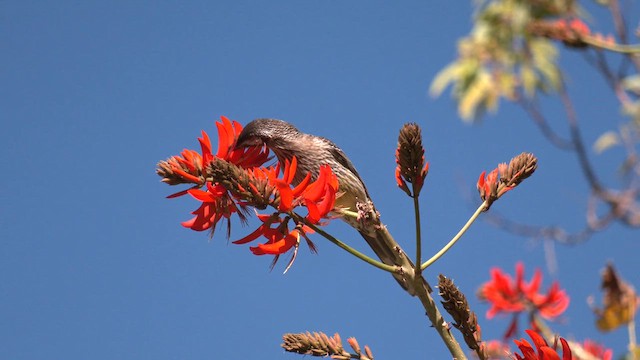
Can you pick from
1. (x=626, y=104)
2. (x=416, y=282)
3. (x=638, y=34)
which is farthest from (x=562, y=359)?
(x=626, y=104)

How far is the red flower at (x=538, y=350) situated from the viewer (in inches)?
55.6

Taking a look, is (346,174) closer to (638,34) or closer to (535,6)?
(638,34)

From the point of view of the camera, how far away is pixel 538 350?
142 cm

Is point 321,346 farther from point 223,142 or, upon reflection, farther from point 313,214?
point 223,142

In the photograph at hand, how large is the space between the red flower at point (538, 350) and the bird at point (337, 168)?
0.79ft

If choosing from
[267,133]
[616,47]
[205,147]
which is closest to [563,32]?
[616,47]

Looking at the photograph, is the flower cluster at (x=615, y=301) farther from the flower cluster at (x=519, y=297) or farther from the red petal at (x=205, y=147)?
the red petal at (x=205, y=147)

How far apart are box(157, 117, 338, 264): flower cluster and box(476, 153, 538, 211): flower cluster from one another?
13.0 inches

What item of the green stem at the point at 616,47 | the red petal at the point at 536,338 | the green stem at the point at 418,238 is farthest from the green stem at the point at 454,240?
the green stem at the point at 616,47

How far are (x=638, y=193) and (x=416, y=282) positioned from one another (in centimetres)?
319

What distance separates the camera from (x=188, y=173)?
6.20 feet

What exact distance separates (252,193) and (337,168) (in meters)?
1.39

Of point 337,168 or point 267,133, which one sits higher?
point 337,168

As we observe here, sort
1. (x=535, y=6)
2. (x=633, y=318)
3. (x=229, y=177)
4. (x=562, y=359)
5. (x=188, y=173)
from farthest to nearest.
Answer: (x=535, y=6)
(x=633, y=318)
(x=188, y=173)
(x=229, y=177)
(x=562, y=359)
